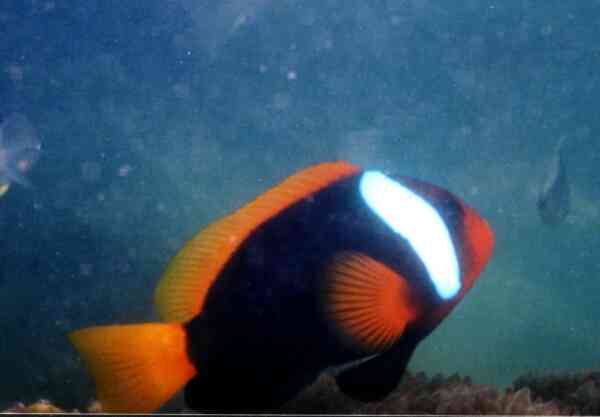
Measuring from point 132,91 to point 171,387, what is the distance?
1989 centimetres

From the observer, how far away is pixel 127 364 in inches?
40.6

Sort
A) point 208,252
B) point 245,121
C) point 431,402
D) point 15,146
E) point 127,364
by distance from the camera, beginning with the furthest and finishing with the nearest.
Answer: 1. point 245,121
2. point 15,146
3. point 431,402
4. point 208,252
5. point 127,364

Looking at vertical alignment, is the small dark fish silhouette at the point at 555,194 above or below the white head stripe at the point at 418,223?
above

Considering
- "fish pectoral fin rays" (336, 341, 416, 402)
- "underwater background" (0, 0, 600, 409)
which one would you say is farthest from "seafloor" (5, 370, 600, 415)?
"underwater background" (0, 0, 600, 409)

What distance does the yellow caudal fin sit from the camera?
1.02m

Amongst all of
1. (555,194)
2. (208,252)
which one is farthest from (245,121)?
(208,252)

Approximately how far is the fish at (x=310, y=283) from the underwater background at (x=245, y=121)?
5979 millimetres

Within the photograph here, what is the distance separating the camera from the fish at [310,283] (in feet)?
3.60

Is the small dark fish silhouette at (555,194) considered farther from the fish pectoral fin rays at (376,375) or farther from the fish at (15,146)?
the fish at (15,146)

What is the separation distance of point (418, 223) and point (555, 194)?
7450 mm

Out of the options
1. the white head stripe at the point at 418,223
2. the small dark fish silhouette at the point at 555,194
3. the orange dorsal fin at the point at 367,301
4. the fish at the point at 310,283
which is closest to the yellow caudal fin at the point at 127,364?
the fish at the point at 310,283

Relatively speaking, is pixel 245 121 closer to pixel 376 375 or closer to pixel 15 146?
pixel 15 146

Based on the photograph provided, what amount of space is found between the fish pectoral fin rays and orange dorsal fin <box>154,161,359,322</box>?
406 mm

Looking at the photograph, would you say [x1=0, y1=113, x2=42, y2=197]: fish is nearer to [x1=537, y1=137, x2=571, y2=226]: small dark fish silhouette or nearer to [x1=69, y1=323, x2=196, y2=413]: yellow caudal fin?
[x1=69, y1=323, x2=196, y2=413]: yellow caudal fin
